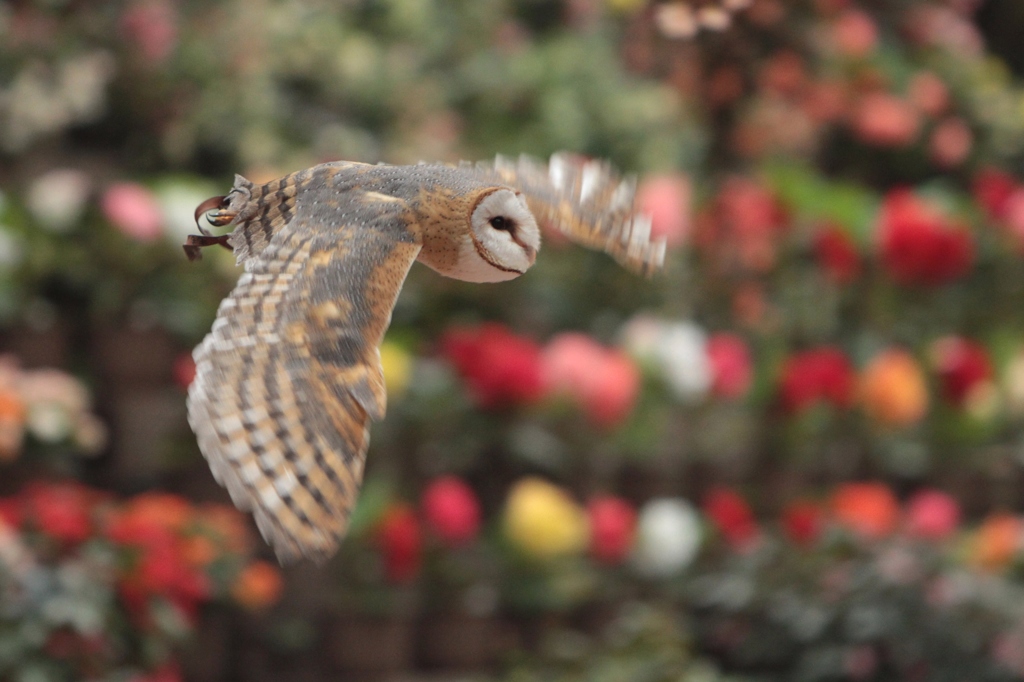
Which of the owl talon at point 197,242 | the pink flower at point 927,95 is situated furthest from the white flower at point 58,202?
the pink flower at point 927,95

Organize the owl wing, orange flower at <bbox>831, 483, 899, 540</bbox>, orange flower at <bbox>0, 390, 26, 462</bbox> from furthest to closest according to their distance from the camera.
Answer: orange flower at <bbox>831, 483, 899, 540</bbox>, orange flower at <bbox>0, 390, 26, 462</bbox>, the owl wing

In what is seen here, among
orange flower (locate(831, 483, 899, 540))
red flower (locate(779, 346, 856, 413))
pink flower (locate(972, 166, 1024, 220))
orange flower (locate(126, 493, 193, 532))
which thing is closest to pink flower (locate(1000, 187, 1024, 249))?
pink flower (locate(972, 166, 1024, 220))

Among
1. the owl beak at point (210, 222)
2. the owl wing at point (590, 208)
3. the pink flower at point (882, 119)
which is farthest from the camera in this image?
the pink flower at point (882, 119)

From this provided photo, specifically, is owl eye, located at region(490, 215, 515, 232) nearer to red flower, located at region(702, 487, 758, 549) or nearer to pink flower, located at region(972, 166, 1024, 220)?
red flower, located at region(702, 487, 758, 549)

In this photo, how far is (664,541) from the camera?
71.7 inches

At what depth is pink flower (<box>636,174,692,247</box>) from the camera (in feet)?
5.76

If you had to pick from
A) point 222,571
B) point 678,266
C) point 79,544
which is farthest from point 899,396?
point 79,544

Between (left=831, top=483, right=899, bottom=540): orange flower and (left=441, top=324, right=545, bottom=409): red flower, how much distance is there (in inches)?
19.5

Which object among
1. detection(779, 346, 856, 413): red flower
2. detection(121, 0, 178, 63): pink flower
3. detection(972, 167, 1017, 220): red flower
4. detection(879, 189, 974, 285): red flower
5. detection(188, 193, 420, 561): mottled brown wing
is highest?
detection(972, 167, 1017, 220): red flower

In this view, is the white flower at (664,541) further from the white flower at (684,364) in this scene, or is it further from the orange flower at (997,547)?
the orange flower at (997,547)

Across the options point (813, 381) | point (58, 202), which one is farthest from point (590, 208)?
point (813, 381)

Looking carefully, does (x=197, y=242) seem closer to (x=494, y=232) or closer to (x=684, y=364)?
(x=494, y=232)

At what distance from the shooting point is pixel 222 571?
1.50 meters

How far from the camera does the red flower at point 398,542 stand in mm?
1607
